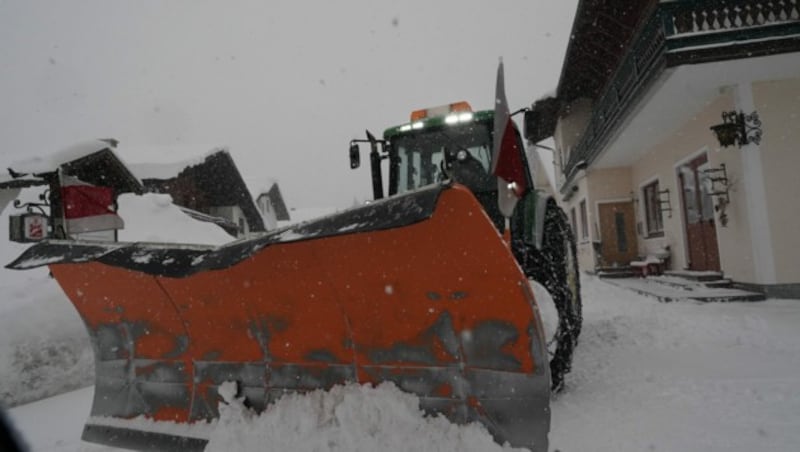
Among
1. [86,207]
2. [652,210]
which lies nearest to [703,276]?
[652,210]

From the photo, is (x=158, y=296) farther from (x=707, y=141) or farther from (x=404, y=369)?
(x=707, y=141)

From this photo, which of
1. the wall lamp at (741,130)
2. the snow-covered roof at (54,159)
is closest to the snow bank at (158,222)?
the snow-covered roof at (54,159)

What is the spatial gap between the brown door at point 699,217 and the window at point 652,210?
1.87m

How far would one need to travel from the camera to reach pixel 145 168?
1775cm

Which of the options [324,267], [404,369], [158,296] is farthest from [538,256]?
[158,296]

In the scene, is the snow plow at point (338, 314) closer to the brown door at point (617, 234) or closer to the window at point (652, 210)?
the window at point (652, 210)

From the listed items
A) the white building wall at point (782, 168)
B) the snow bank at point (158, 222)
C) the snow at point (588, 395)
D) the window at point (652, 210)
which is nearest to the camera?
the snow at point (588, 395)

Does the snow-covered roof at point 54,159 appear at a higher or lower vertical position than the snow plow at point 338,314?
higher

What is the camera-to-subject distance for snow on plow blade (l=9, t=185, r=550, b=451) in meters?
2.05

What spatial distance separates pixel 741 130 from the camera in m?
7.71

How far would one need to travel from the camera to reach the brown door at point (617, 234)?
49.1ft

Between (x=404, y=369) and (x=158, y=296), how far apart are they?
5.50 ft

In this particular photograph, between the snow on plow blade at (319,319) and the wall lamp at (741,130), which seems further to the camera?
the wall lamp at (741,130)

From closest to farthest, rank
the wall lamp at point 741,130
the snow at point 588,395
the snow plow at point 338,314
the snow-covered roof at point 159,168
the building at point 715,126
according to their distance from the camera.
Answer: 1. the snow plow at point 338,314
2. the snow at point 588,395
3. the building at point 715,126
4. the wall lamp at point 741,130
5. the snow-covered roof at point 159,168
